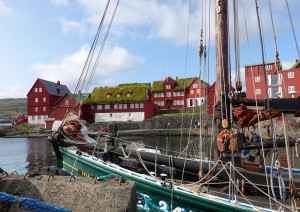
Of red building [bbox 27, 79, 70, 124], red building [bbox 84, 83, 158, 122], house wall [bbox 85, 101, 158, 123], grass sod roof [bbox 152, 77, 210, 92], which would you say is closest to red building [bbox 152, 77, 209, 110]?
grass sod roof [bbox 152, 77, 210, 92]

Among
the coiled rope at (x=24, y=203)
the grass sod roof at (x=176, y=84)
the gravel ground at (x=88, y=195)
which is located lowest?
the gravel ground at (x=88, y=195)

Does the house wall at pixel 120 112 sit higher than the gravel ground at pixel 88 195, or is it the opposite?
the house wall at pixel 120 112

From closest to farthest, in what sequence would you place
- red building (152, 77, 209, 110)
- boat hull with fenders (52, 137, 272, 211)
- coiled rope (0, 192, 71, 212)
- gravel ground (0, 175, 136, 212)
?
coiled rope (0, 192, 71, 212) → gravel ground (0, 175, 136, 212) → boat hull with fenders (52, 137, 272, 211) → red building (152, 77, 209, 110)

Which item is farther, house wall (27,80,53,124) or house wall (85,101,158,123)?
house wall (27,80,53,124)

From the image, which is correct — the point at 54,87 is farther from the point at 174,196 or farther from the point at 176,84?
the point at 174,196

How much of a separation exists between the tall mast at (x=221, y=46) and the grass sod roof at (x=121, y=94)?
A: 50818 mm

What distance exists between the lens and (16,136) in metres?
55.7

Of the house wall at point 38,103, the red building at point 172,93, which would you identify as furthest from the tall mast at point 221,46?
the house wall at point 38,103

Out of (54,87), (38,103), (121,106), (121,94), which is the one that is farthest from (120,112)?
(54,87)

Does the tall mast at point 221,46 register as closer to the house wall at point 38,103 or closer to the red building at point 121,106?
the red building at point 121,106

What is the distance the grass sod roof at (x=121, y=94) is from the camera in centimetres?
6019

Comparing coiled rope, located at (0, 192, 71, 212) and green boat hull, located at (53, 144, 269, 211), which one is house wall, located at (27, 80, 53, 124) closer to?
green boat hull, located at (53, 144, 269, 211)

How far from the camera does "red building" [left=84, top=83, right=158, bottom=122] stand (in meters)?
59.2

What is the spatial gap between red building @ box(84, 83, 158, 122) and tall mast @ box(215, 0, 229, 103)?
5066 cm
